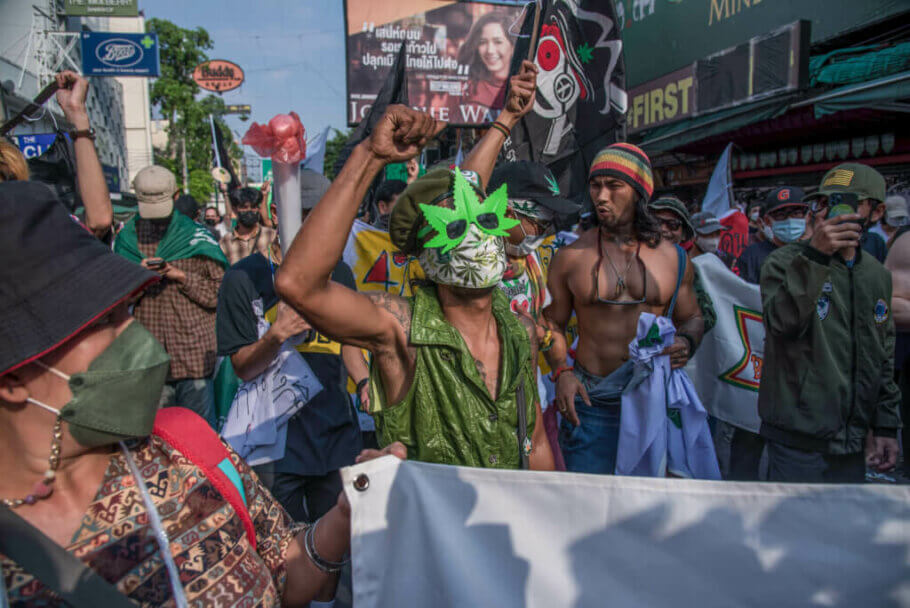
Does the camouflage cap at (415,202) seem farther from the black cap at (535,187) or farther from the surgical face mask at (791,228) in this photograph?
the surgical face mask at (791,228)

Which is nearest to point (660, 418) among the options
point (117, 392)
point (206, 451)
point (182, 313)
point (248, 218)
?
point (206, 451)

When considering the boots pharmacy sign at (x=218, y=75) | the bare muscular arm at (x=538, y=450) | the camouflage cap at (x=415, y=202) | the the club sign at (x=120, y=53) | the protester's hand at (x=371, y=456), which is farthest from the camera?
the boots pharmacy sign at (x=218, y=75)

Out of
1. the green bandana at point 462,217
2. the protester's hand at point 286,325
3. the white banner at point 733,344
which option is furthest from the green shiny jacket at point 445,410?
the white banner at point 733,344

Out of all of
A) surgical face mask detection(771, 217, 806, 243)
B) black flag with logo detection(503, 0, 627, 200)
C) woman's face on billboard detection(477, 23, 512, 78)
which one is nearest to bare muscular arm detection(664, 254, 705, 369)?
black flag with logo detection(503, 0, 627, 200)

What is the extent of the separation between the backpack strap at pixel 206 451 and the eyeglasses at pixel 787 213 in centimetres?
521

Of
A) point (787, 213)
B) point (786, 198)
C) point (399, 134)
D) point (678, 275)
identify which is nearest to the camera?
point (399, 134)

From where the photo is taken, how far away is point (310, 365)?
131 inches

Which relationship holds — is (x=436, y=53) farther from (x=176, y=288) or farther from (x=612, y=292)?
(x=612, y=292)

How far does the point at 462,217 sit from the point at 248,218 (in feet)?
17.7

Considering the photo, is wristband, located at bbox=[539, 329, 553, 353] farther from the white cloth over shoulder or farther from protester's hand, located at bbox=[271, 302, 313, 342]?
protester's hand, located at bbox=[271, 302, 313, 342]

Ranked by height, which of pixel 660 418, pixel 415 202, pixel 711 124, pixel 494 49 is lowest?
pixel 660 418

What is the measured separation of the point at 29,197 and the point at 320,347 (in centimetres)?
221

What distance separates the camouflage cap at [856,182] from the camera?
3.28m

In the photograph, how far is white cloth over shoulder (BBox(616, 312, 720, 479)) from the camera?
10.9 feet
